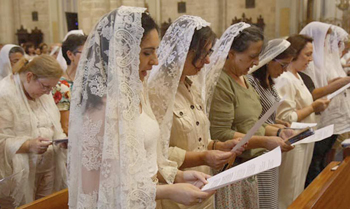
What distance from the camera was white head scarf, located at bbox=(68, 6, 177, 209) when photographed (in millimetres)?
1711

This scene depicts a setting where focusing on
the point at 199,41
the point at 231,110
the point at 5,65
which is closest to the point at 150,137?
the point at 199,41

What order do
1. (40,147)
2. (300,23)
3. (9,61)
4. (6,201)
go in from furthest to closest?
(300,23) → (9,61) → (40,147) → (6,201)

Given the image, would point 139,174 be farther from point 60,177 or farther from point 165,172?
point 60,177

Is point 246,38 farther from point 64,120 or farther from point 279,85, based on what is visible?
point 64,120

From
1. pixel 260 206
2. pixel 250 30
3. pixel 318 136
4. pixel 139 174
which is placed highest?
pixel 250 30

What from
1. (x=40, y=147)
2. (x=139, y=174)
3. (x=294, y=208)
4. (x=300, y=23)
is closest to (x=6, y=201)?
(x=40, y=147)

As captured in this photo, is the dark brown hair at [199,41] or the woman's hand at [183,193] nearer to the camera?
the woman's hand at [183,193]

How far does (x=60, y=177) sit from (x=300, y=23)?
1284 cm

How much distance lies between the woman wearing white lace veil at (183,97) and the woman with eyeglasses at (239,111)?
1.07ft

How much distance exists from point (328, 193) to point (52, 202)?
60.3 inches

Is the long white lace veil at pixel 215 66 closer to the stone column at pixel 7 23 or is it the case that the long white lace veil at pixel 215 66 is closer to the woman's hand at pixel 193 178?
the woman's hand at pixel 193 178

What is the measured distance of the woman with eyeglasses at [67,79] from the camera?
3924 millimetres

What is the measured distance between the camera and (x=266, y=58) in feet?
11.7

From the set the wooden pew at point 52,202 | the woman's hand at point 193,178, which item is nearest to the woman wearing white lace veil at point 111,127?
the woman's hand at point 193,178
